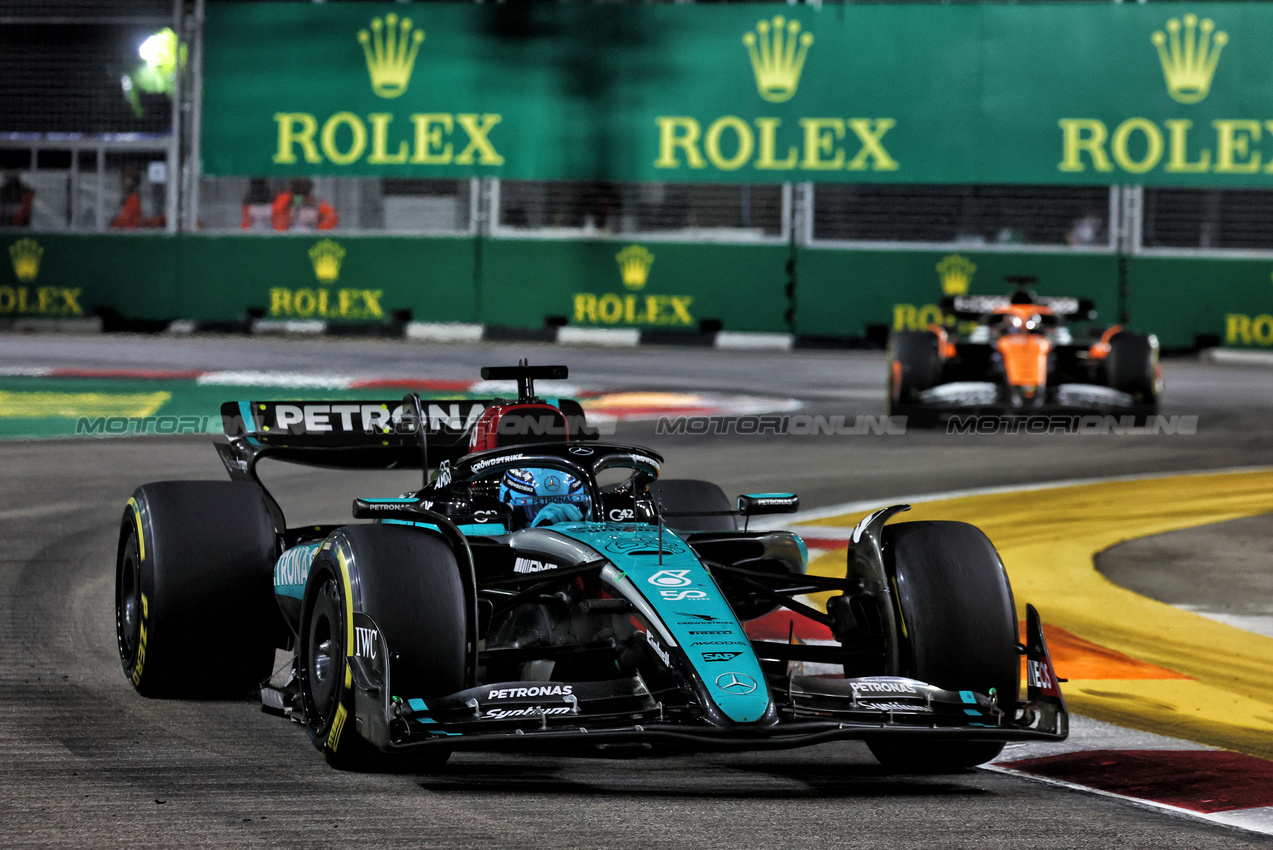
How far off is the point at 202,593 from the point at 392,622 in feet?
4.99

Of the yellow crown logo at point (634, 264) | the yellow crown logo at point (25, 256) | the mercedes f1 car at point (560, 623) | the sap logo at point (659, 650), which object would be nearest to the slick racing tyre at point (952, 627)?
the mercedes f1 car at point (560, 623)

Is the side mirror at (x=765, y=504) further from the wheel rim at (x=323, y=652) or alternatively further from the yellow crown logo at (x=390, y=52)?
the yellow crown logo at (x=390, y=52)

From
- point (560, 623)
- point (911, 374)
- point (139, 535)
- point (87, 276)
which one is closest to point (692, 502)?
point (560, 623)

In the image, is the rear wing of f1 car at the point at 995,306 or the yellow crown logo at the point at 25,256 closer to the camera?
the rear wing of f1 car at the point at 995,306

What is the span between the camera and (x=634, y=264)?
24.5 meters

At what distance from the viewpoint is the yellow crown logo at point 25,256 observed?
2567 cm

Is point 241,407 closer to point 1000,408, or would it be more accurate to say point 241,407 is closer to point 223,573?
point 223,573

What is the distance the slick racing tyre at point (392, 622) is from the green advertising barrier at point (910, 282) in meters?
18.5

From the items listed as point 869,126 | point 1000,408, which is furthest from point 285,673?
point 869,126

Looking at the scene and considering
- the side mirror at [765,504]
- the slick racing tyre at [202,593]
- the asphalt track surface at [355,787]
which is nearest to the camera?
the asphalt track surface at [355,787]

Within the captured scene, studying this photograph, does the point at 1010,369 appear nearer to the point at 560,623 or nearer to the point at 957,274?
the point at 957,274

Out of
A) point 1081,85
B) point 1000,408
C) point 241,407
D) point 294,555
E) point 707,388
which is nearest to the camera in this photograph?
point 294,555

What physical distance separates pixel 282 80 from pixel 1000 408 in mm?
12155

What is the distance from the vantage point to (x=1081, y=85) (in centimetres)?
2327
